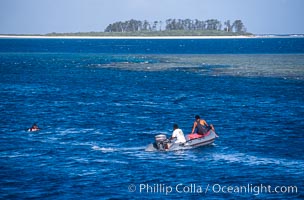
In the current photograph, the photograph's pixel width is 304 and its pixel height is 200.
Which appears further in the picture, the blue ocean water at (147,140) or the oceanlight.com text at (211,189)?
the blue ocean water at (147,140)

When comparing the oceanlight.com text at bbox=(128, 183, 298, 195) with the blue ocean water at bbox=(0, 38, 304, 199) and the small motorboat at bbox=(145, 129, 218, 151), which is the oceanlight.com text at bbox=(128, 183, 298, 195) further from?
the small motorboat at bbox=(145, 129, 218, 151)

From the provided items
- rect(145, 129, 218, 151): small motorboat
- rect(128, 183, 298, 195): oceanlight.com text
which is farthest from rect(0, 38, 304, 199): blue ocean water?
rect(145, 129, 218, 151): small motorboat

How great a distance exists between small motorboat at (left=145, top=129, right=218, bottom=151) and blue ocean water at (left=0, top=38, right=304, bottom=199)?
1.72ft

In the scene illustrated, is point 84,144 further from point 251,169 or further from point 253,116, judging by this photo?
point 253,116

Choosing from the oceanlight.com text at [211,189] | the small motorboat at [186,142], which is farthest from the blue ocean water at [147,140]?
the small motorboat at [186,142]

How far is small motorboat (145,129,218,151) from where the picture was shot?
31719 millimetres

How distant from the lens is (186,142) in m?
32.5

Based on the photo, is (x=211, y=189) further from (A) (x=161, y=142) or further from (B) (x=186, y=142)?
(B) (x=186, y=142)

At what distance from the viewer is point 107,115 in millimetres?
44781

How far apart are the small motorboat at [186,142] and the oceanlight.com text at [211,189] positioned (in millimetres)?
6134

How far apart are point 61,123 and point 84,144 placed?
788 centimetres

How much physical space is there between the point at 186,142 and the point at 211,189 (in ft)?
24.9

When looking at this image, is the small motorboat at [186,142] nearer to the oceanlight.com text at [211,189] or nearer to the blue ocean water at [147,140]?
the blue ocean water at [147,140]

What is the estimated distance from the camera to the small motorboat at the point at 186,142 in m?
31.7
